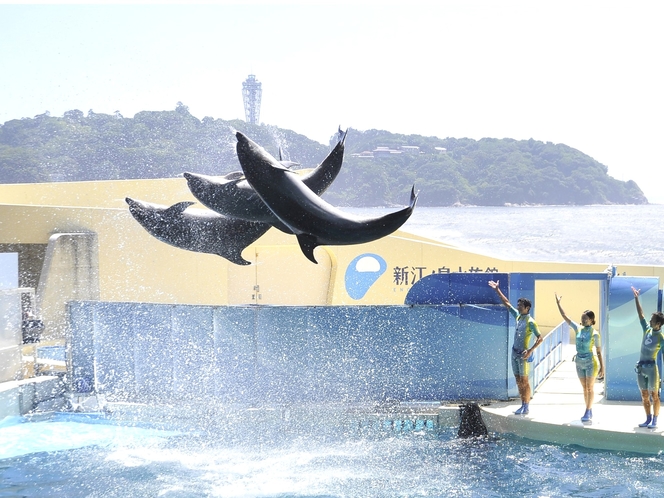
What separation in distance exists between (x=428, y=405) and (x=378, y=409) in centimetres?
64

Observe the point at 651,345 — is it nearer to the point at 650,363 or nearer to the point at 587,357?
the point at 650,363

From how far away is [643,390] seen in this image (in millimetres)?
8945

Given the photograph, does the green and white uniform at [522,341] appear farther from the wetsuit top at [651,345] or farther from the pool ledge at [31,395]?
the pool ledge at [31,395]

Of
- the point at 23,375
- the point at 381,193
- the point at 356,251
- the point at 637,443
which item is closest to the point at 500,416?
the point at 637,443

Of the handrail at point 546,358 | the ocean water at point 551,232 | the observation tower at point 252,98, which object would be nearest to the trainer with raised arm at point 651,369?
the handrail at point 546,358

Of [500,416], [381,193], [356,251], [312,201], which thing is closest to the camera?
[312,201]

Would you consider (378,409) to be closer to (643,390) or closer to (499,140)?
(643,390)

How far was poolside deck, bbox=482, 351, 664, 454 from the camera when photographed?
28.7 ft

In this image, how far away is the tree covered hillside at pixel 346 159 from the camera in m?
24.9

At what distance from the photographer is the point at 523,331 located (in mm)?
9508

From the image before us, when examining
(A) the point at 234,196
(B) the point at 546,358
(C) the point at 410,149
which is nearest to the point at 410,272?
(B) the point at 546,358

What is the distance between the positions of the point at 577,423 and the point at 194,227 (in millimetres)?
5010

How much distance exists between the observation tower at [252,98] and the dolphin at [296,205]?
22664mm

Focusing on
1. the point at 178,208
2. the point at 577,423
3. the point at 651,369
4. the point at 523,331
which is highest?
the point at 178,208
